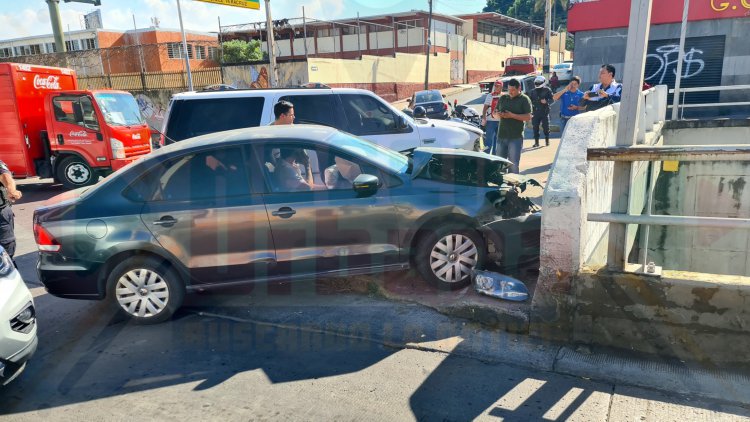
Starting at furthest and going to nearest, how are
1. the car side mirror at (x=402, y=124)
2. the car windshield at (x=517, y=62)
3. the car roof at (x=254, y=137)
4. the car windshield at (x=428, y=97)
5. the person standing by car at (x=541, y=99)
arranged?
the car windshield at (x=517, y=62)
the car windshield at (x=428, y=97)
the person standing by car at (x=541, y=99)
the car side mirror at (x=402, y=124)
the car roof at (x=254, y=137)

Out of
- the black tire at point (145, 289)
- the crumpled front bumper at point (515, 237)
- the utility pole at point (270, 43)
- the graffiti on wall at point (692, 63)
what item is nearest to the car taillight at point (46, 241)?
the black tire at point (145, 289)

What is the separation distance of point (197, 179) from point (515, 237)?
2867mm

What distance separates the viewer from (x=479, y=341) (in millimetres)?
3883

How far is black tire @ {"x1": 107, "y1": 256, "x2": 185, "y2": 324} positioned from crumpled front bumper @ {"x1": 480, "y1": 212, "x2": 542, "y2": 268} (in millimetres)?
2798

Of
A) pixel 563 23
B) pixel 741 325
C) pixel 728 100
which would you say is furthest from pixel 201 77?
pixel 563 23

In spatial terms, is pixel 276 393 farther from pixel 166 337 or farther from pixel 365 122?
pixel 365 122

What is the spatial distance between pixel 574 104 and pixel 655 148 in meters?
6.20

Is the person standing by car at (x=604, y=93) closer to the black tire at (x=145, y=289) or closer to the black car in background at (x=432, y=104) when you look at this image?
the black tire at (x=145, y=289)

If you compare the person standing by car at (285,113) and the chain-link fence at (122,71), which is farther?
the chain-link fence at (122,71)

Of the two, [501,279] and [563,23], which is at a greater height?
[563,23]

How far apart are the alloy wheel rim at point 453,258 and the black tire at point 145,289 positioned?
7.50 feet

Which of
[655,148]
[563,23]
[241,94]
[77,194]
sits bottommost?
[77,194]

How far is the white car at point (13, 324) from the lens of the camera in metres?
3.17

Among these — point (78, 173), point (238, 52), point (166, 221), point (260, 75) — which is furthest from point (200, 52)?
point (166, 221)
